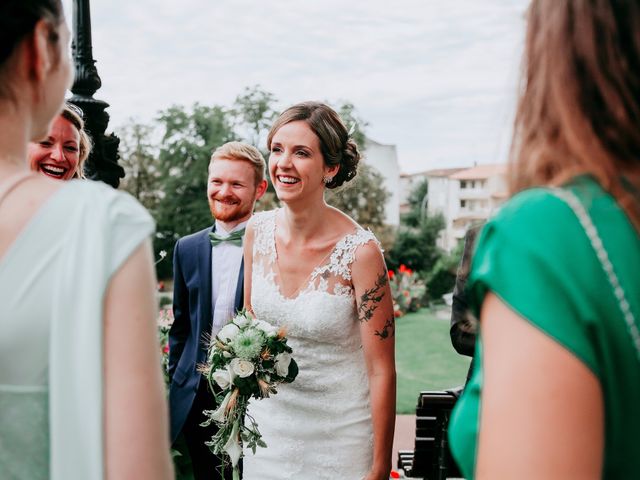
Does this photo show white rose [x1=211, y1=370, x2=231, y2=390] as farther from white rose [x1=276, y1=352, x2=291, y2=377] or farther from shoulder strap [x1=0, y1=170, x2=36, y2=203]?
shoulder strap [x1=0, y1=170, x2=36, y2=203]

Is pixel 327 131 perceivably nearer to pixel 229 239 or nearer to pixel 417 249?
pixel 229 239

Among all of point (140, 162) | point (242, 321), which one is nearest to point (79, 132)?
point (242, 321)

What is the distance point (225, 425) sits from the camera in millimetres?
3578

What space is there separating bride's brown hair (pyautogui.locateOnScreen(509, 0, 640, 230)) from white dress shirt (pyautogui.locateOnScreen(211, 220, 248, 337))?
3.70 meters

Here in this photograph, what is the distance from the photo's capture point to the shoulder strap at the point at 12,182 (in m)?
1.23

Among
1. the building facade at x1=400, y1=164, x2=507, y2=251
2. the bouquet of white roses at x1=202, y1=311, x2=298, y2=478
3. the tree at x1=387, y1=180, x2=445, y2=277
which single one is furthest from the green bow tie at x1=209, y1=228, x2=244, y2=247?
the building facade at x1=400, y1=164, x2=507, y2=251

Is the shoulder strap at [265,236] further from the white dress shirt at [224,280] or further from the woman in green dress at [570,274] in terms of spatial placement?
the woman in green dress at [570,274]

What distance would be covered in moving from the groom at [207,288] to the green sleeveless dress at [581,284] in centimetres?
369

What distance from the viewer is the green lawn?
12.2 metres

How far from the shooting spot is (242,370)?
3.42m

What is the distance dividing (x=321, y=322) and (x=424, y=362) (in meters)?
11.3

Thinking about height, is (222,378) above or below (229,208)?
below

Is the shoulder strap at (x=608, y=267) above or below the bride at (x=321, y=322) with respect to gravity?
above

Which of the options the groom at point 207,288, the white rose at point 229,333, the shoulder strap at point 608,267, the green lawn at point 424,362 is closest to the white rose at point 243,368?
the white rose at point 229,333
